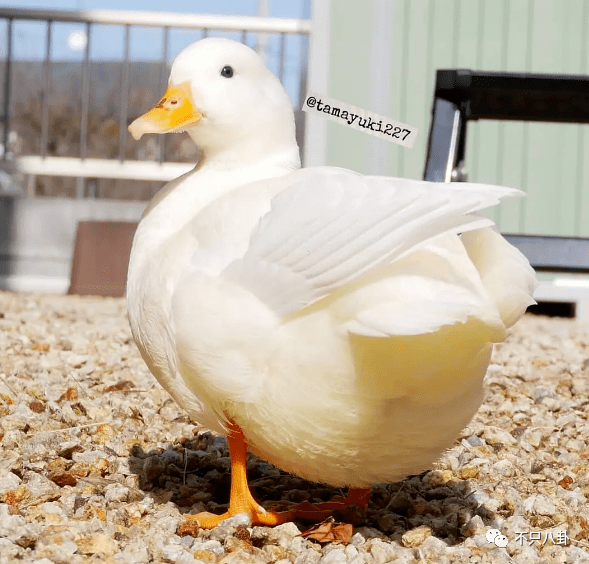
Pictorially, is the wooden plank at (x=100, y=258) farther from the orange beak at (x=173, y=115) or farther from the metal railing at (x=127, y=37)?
the orange beak at (x=173, y=115)

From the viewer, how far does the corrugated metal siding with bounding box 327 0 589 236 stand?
6098 mm

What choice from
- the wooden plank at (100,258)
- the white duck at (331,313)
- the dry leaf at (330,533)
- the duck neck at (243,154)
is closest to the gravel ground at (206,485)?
the dry leaf at (330,533)

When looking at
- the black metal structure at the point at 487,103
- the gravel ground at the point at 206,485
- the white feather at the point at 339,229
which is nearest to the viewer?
the white feather at the point at 339,229

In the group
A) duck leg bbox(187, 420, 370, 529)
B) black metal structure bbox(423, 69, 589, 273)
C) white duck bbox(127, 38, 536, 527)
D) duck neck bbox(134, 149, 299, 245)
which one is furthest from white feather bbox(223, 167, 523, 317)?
black metal structure bbox(423, 69, 589, 273)

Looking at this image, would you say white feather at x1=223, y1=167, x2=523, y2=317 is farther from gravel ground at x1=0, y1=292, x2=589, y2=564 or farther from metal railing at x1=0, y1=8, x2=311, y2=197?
metal railing at x1=0, y1=8, x2=311, y2=197

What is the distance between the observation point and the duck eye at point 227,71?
1.70m

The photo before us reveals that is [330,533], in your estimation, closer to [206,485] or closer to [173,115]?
[206,485]

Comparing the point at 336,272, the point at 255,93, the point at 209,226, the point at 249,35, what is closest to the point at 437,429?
the point at 336,272

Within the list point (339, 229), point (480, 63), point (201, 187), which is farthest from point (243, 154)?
point (480, 63)

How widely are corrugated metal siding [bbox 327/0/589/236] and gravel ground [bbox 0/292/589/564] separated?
3363mm

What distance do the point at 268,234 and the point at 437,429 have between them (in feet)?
1.42

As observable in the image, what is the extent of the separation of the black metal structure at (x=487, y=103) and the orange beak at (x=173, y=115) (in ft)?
4.72

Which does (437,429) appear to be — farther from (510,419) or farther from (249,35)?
(249,35)

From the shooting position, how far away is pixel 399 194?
4.36 ft
